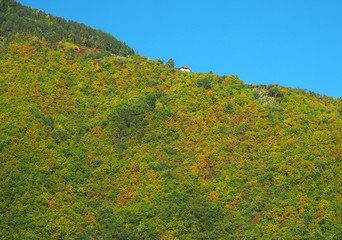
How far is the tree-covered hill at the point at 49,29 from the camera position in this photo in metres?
83.2

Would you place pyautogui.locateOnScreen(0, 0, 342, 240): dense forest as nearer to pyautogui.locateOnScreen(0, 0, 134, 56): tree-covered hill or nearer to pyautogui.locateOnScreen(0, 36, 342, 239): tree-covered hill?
pyautogui.locateOnScreen(0, 36, 342, 239): tree-covered hill

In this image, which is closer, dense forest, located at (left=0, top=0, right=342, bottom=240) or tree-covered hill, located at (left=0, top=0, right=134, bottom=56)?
dense forest, located at (left=0, top=0, right=342, bottom=240)

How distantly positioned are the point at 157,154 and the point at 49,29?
1525 inches

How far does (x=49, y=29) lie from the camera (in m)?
86.4

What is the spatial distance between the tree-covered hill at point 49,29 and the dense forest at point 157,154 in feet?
21.1

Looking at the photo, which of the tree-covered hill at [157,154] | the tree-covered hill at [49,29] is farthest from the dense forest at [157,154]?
the tree-covered hill at [49,29]

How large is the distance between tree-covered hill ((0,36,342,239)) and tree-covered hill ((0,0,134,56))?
22.5 ft

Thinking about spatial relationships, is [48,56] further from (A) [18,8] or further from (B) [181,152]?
(B) [181,152]

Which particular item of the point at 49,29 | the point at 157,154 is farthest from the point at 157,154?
the point at 49,29

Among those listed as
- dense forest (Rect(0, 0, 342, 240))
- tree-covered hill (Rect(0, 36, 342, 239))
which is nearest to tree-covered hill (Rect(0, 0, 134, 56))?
dense forest (Rect(0, 0, 342, 240))

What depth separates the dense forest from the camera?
168 ft

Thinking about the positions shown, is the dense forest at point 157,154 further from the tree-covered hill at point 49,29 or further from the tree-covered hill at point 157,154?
the tree-covered hill at point 49,29

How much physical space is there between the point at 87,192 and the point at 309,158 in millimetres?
26756

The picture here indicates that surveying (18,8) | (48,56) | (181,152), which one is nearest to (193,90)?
(181,152)
